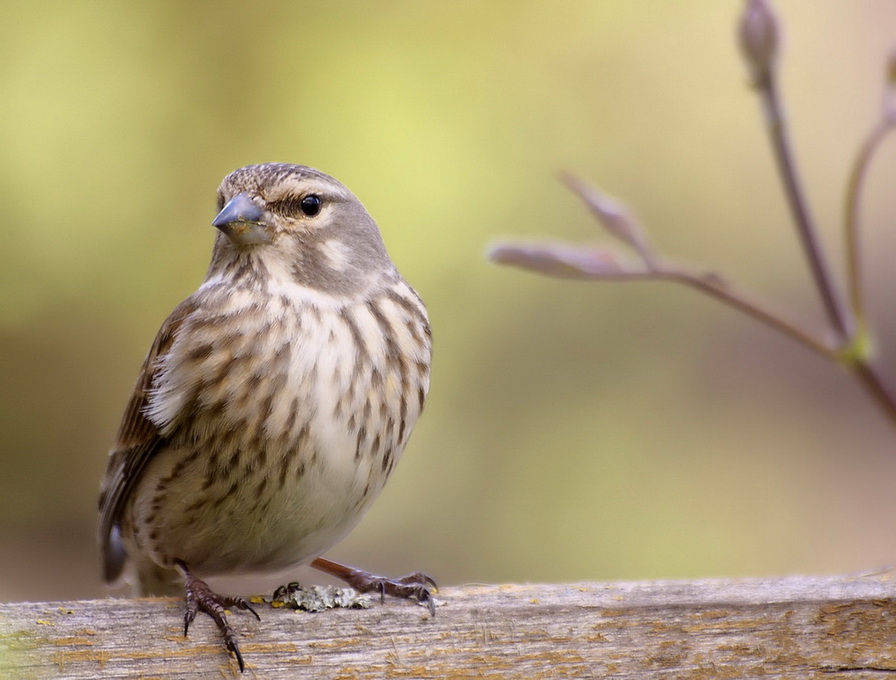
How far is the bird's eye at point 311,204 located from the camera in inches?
108

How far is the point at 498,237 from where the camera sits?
3.84 meters

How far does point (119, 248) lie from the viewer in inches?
166

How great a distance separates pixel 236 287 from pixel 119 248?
1.64 meters

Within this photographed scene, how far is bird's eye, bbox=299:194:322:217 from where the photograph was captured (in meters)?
2.75

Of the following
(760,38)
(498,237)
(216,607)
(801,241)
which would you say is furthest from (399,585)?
(498,237)

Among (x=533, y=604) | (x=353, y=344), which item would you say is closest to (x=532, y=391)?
(x=353, y=344)

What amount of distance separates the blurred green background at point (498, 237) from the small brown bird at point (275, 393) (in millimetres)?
1398

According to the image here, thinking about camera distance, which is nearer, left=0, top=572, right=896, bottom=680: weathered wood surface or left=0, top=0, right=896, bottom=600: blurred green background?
left=0, top=572, right=896, bottom=680: weathered wood surface

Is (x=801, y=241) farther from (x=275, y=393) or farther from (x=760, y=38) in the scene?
(x=275, y=393)

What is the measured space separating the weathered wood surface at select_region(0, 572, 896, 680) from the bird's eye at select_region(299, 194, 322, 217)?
0.91m

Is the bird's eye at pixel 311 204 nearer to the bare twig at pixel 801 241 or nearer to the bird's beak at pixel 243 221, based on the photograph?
the bird's beak at pixel 243 221

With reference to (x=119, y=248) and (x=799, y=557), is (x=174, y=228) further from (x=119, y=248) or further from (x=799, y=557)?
(x=799, y=557)

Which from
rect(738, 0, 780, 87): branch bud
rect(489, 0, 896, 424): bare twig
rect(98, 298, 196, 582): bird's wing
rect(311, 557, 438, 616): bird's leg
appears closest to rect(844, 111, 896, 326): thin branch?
rect(489, 0, 896, 424): bare twig

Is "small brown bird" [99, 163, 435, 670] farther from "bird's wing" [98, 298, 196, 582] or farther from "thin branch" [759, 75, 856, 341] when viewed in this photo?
"thin branch" [759, 75, 856, 341]
